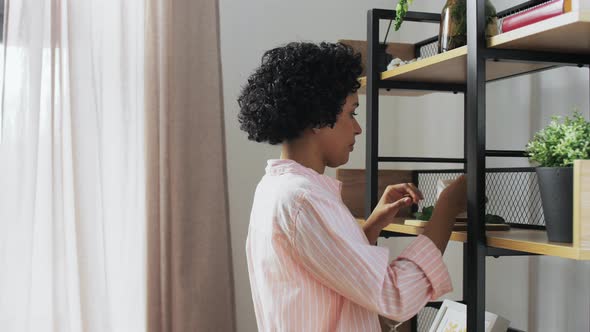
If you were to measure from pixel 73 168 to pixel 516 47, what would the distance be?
152 cm

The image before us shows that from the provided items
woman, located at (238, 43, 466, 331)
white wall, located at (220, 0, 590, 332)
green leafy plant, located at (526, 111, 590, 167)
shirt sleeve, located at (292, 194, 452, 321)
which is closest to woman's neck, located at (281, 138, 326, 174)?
woman, located at (238, 43, 466, 331)

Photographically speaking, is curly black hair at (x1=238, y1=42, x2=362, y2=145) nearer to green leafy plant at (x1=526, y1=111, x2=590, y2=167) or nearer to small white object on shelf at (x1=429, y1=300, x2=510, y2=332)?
green leafy plant at (x1=526, y1=111, x2=590, y2=167)

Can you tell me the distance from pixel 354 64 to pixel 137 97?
1.24m

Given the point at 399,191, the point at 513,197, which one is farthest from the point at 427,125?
the point at 399,191

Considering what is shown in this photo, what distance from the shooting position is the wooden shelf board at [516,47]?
1.06 meters

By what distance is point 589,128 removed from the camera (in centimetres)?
109

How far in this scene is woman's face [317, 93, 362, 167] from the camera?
1.29 metres

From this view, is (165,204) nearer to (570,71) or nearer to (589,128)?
(570,71)

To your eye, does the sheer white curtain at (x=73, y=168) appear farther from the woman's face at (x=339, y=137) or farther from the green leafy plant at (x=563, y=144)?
the green leafy plant at (x=563, y=144)

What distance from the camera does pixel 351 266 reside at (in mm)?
1143

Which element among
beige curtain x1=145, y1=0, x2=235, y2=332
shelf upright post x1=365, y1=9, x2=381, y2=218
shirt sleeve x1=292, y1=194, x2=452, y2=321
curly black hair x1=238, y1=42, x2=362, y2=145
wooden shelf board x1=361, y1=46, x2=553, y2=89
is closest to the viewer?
shirt sleeve x1=292, y1=194, x2=452, y2=321

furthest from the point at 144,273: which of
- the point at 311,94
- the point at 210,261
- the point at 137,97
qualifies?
the point at 311,94

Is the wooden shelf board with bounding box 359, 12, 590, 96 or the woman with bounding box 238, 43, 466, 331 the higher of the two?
the wooden shelf board with bounding box 359, 12, 590, 96

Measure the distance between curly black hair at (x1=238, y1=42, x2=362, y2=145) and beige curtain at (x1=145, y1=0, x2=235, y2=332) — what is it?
1.09m
